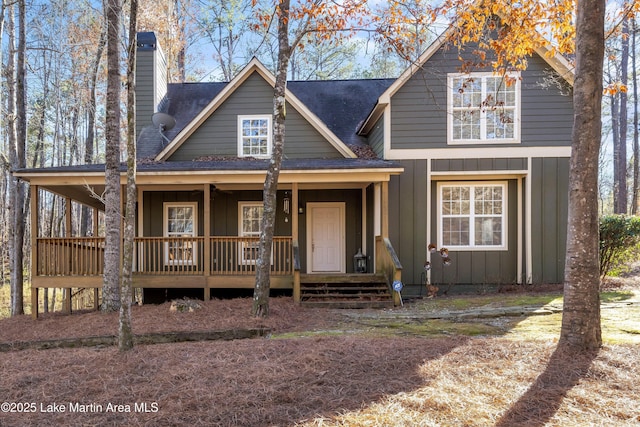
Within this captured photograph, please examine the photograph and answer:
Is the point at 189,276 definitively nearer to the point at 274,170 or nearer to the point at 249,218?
the point at 249,218

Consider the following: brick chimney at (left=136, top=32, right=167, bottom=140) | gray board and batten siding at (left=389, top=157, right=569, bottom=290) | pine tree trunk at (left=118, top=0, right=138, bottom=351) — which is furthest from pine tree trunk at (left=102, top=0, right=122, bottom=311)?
gray board and batten siding at (left=389, top=157, right=569, bottom=290)

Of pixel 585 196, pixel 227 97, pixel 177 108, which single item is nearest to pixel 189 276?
pixel 227 97

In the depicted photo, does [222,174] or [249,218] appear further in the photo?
[249,218]

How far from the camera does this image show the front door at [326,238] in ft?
43.5

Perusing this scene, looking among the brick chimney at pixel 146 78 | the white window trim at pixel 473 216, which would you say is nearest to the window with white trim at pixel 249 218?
the brick chimney at pixel 146 78

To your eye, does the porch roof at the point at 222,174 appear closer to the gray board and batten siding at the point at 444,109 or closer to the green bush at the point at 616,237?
the gray board and batten siding at the point at 444,109

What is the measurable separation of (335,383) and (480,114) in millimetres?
A: 8966

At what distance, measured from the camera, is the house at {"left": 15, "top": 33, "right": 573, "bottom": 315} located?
10617mm

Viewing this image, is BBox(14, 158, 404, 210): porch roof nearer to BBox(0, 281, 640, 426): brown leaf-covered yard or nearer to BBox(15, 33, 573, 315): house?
BBox(15, 33, 573, 315): house

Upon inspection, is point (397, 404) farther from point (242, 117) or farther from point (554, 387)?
point (242, 117)

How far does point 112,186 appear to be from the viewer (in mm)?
9797

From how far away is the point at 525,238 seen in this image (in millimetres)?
11461

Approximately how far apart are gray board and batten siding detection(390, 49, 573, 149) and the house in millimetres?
27

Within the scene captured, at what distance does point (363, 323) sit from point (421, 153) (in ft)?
17.2
